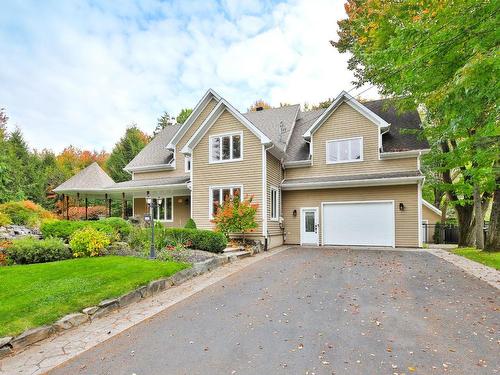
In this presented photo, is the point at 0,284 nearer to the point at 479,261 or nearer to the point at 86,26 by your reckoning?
the point at 86,26

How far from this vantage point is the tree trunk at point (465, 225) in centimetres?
1603

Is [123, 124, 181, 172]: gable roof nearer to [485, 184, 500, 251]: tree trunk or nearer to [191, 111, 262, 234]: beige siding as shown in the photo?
[191, 111, 262, 234]: beige siding

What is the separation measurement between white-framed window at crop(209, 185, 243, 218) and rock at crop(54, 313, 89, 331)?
9.04m

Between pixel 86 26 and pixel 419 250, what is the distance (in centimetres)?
1629

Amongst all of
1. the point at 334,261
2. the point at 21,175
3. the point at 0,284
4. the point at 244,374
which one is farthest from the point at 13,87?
the point at 244,374

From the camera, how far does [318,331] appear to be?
462 cm

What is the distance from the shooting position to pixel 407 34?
6.64 metres

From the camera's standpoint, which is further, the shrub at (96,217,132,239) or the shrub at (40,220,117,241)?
the shrub at (96,217,132,239)

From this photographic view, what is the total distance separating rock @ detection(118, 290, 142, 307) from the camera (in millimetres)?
6352

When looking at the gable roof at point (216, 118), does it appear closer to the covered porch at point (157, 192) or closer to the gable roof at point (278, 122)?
the covered porch at point (157, 192)

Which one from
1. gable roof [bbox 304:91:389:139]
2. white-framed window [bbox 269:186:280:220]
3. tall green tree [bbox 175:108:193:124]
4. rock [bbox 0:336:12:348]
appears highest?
tall green tree [bbox 175:108:193:124]

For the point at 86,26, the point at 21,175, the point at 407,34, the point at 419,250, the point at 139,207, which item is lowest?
the point at 419,250

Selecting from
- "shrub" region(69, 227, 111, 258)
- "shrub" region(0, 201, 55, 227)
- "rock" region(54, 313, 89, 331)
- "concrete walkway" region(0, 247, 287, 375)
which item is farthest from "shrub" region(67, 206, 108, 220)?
"rock" region(54, 313, 89, 331)

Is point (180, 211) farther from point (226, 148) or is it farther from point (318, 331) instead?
point (318, 331)
